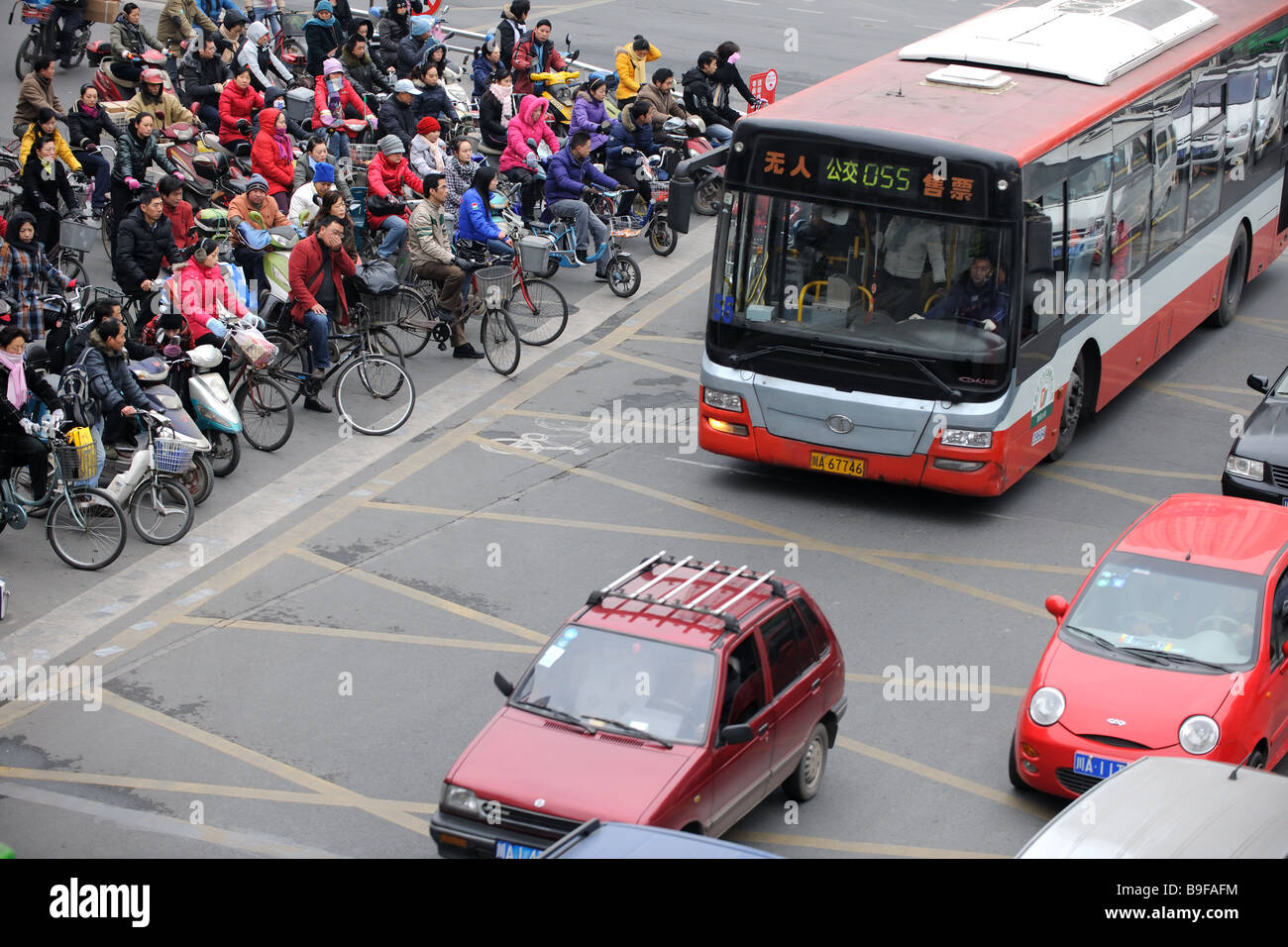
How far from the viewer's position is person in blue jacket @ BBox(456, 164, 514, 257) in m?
17.8

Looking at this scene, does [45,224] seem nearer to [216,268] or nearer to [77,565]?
[216,268]

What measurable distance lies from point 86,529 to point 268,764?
3577 millimetres

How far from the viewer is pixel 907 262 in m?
13.7

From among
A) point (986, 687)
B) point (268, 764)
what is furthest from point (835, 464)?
point (268, 764)

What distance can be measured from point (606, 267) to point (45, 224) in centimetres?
648

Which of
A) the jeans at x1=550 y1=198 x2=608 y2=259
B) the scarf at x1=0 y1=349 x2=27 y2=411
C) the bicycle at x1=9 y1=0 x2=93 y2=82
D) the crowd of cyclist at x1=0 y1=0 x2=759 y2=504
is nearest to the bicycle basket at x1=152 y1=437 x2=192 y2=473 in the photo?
the crowd of cyclist at x1=0 y1=0 x2=759 y2=504

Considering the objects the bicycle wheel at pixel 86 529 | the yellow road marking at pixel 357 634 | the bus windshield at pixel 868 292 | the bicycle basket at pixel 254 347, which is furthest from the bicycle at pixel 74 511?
the bus windshield at pixel 868 292

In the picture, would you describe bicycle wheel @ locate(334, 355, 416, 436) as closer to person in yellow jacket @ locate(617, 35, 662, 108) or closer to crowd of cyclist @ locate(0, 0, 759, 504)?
crowd of cyclist @ locate(0, 0, 759, 504)

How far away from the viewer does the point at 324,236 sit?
16.0 metres

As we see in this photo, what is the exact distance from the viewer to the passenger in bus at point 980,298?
13.5m

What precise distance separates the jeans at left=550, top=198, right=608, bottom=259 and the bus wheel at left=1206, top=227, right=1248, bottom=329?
7300 mm

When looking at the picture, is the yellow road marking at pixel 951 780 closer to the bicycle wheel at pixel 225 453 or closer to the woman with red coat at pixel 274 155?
the bicycle wheel at pixel 225 453

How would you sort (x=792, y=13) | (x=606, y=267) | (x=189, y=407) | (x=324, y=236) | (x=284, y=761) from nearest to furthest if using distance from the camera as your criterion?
(x=284, y=761) → (x=189, y=407) → (x=324, y=236) → (x=606, y=267) → (x=792, y=13)

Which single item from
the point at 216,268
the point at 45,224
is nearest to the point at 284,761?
the point at 216,268
